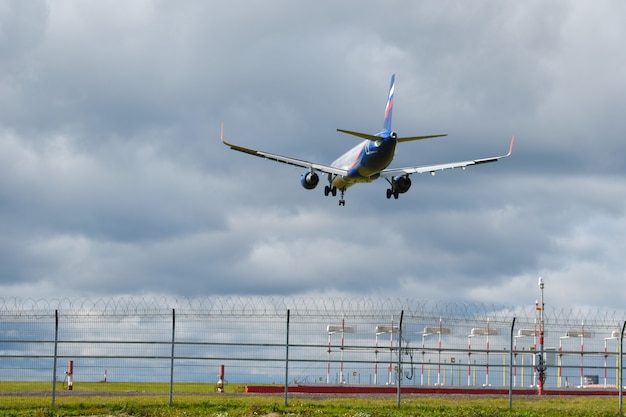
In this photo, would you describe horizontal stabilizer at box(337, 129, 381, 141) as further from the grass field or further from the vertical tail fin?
the grass field

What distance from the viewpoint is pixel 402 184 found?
61969mm

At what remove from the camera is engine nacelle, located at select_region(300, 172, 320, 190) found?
207 feet

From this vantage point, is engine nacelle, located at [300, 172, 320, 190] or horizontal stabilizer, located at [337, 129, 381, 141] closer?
horizontal stabilizer, located at [337, 129, 381, 141]

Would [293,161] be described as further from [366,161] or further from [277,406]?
[277,406]

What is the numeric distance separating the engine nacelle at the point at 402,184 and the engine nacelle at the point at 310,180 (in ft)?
16.6

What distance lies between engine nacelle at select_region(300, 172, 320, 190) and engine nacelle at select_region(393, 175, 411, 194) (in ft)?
16.6

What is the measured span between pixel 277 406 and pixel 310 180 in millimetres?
34599

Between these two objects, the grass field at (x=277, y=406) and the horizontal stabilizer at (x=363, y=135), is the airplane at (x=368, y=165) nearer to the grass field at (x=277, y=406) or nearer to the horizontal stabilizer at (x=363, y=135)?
the horizontal stabilizer at (x=363, y=135)

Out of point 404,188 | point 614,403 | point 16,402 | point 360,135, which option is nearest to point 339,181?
A: point 404,188

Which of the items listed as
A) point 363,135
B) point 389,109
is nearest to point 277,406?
point 363,135

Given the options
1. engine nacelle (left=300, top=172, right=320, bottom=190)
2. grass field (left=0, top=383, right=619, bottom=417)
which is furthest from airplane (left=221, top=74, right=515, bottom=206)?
grass field (left=0, top=383, right=619, bottom=417)

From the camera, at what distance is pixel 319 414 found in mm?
28344

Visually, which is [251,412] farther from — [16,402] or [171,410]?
[16,402]

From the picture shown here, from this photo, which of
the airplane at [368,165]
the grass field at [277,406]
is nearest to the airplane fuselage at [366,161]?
the airplane at [368,165]
